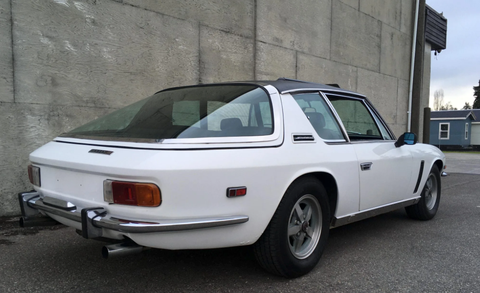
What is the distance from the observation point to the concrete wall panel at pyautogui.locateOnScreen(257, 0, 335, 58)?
7906mm

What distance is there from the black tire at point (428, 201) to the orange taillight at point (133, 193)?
362cm

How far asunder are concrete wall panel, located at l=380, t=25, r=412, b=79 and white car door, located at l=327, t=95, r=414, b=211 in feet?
26.7

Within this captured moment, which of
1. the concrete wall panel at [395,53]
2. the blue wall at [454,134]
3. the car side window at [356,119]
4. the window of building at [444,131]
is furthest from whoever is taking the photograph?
the window of building at [444,131]

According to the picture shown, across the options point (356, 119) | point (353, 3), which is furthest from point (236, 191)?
point (353, 3)

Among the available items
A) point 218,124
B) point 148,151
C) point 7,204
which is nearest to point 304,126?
point 218,124

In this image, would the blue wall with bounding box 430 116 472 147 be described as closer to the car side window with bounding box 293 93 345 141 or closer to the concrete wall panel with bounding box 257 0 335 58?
the concrete wall panel with bounding box 257 0 335 58

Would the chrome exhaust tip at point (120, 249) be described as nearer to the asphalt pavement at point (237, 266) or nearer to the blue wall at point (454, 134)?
the asphalt pavement at point (237, 266)

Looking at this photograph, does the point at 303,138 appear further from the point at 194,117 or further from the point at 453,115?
the point at 453,115

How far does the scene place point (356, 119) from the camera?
4.21 m

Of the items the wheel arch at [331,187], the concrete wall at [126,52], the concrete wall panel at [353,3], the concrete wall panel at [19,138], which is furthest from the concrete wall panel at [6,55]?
the concrete wall panel at [353,3]

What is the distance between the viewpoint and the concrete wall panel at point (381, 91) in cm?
1097

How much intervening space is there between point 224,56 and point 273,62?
4.57 ft

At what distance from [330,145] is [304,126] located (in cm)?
36

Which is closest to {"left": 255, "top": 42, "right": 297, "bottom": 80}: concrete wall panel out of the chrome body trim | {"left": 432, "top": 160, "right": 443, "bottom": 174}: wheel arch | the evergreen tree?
{"left": 432, "top": 160, "right": 443, "bottom": 174}: wheel arch
